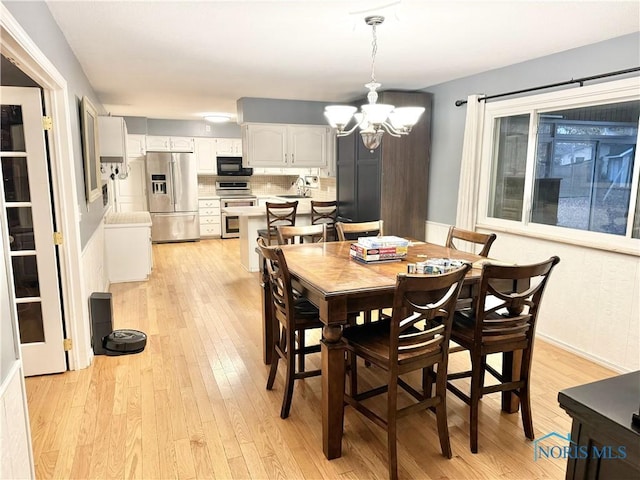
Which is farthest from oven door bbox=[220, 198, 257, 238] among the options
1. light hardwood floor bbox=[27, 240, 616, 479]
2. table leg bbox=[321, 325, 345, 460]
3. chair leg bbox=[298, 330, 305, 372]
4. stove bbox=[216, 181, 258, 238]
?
table leg bbox=[321, 325, 345, 460]

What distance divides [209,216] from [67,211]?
19.1 ft

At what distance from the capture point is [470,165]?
13.8 feet

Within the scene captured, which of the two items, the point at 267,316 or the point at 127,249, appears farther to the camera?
the point at 127,249

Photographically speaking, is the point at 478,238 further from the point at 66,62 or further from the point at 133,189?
the point at 133,189

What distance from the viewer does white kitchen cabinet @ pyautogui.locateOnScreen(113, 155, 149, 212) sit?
796 cm

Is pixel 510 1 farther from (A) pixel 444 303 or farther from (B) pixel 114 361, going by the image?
(B) pixel 114 361

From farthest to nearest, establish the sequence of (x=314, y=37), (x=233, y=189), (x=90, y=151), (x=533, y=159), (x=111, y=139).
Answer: (x=233, y=189), (x=111, y=139), (x=533, y=159), (x=90, y=151), (x=314, y=37)

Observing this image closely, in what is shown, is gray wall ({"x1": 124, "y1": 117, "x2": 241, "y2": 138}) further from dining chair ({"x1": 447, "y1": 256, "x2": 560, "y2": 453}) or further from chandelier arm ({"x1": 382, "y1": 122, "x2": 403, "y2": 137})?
dining chair ({"x1": 447, "y1": 256, "x2": 560, "y2": 453})

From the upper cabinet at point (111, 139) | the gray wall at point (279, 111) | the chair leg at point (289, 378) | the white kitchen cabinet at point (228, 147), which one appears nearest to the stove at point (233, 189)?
the white kitchen cabinet at point (228, 147)

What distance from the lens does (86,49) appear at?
3.33 m

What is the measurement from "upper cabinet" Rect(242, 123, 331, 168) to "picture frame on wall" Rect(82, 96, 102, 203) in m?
1.92

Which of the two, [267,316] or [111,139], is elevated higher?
[111,139]

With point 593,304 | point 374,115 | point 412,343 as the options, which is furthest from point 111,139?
point 593,304

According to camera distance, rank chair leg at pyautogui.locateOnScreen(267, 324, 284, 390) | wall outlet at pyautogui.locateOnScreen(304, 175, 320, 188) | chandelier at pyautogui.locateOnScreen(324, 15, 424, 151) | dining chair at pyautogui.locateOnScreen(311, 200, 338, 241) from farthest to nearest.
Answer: wall outlet at pyautogui.locateOnScreen(304, 175, 320, 188), dining chair at pyautogui.locateOnScreen(311, 200, 338, 241), chair leg at pyautogui.locateOnScreen(267, 324, 284, 390), chandelier at pyautogui.locateOnScreen(324, 15, 424, 151)
